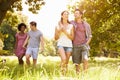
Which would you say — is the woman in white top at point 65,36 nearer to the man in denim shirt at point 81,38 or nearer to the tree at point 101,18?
the man in denim shirt at point 81,38

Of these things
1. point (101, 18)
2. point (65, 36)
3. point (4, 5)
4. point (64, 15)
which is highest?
point (4, 5)

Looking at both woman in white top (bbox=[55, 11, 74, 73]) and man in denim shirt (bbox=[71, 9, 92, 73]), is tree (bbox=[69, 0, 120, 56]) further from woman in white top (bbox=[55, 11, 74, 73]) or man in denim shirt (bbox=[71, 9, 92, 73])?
woman in white top (bbox=[55, 11, 74, 73])

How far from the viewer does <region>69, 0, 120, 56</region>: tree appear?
26.4 m

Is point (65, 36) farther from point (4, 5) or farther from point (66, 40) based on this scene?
point (4, 5)

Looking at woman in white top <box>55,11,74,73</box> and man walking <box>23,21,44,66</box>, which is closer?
woman in white top <box>55,11,74,73</box>

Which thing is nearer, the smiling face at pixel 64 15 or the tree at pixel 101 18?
the smiling face at pixel 64 15

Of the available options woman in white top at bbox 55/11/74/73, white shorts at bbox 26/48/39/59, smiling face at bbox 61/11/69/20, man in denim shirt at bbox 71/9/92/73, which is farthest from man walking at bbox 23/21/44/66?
smiling face at bbox 61/11/69/20

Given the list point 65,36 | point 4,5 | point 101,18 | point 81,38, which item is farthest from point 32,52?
point 101,18

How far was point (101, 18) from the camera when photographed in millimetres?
27281

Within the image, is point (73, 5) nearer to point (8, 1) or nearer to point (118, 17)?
point (118, 17)

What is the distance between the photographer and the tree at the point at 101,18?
26.4m

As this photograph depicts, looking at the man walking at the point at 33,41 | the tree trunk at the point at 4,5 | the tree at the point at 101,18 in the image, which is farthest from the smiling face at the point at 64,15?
the tree at the point at 101,18

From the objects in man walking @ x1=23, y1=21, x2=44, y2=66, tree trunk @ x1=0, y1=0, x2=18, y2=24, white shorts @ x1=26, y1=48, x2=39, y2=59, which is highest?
tree trunk @ x1=0, y1=0, x2=18, y2=24

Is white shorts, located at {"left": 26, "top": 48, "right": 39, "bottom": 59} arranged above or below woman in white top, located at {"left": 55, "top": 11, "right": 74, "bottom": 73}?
below
